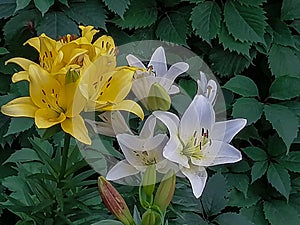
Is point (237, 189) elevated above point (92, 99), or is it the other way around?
point (92, 99)

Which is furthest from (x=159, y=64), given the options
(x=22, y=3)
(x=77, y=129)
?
(x=22, y=3)

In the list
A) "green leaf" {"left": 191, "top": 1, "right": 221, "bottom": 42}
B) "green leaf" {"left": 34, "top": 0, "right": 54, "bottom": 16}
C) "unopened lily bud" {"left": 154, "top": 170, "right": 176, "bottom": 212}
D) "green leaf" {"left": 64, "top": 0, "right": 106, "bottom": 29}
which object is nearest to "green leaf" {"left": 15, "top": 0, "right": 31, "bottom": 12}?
"green leaf" {"left": 34, "top": 0, "right": 54, "bottom": 16}

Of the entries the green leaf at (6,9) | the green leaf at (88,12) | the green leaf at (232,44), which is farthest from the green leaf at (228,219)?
the green leaf at (6,9)

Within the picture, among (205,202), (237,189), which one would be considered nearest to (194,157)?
(205,202)

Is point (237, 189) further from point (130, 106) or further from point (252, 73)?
point (130, 106)

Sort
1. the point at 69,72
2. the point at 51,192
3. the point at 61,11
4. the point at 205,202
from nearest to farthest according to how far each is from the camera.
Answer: the point at 69,72 → the point at 51,192 → the point at 205,202 → the point at 61,11

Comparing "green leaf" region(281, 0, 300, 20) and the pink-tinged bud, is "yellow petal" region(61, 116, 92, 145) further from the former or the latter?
"green leaf" region(281, 0, 300, 20)

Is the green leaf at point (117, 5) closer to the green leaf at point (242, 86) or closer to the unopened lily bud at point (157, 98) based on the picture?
the green leaf at point (242, 86)

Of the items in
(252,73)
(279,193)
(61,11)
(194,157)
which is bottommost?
(279,193)
